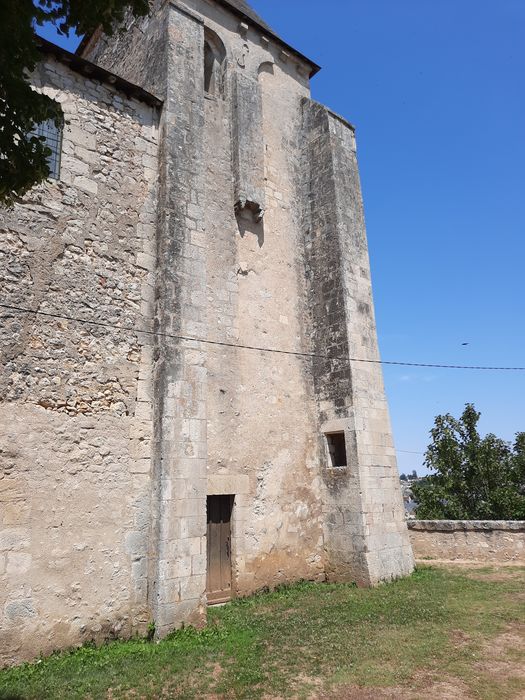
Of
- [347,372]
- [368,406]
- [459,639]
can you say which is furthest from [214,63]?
[459,639]

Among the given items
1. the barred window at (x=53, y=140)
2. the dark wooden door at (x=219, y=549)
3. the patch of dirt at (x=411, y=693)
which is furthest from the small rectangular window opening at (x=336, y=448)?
the barred window at (x=53, y=140)

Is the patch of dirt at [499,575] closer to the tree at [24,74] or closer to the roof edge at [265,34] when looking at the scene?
the tree at [24,74]

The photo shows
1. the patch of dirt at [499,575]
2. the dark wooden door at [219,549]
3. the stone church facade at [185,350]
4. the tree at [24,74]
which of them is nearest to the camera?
the tree at [24,74]

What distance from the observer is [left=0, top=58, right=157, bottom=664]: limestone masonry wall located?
555 centimetres

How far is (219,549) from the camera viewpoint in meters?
7.73

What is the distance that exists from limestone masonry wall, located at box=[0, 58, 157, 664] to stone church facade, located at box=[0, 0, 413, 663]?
3cm

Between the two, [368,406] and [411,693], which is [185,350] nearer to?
[368,406]

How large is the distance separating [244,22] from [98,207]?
20.5ft

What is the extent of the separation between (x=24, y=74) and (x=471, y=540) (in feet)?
36.2

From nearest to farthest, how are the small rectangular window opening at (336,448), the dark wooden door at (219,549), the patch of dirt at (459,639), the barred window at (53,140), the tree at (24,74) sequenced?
1. the tree at (24,74)
2. the patch of dirt at (459,639)
3. the barred window at (53,140)
4. the dark wooden door at (219,549)
5. the small rectangular window opening at (336,448)

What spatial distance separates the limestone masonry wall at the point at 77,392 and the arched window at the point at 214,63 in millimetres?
3010

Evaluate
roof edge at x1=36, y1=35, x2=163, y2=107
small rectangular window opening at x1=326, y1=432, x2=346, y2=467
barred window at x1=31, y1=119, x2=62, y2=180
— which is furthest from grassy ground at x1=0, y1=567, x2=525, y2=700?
roof edge at x1=36, y1=35, x2=163, y2=107

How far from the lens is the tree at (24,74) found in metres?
3.09

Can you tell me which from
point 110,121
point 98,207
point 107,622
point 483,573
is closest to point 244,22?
point 110,121
